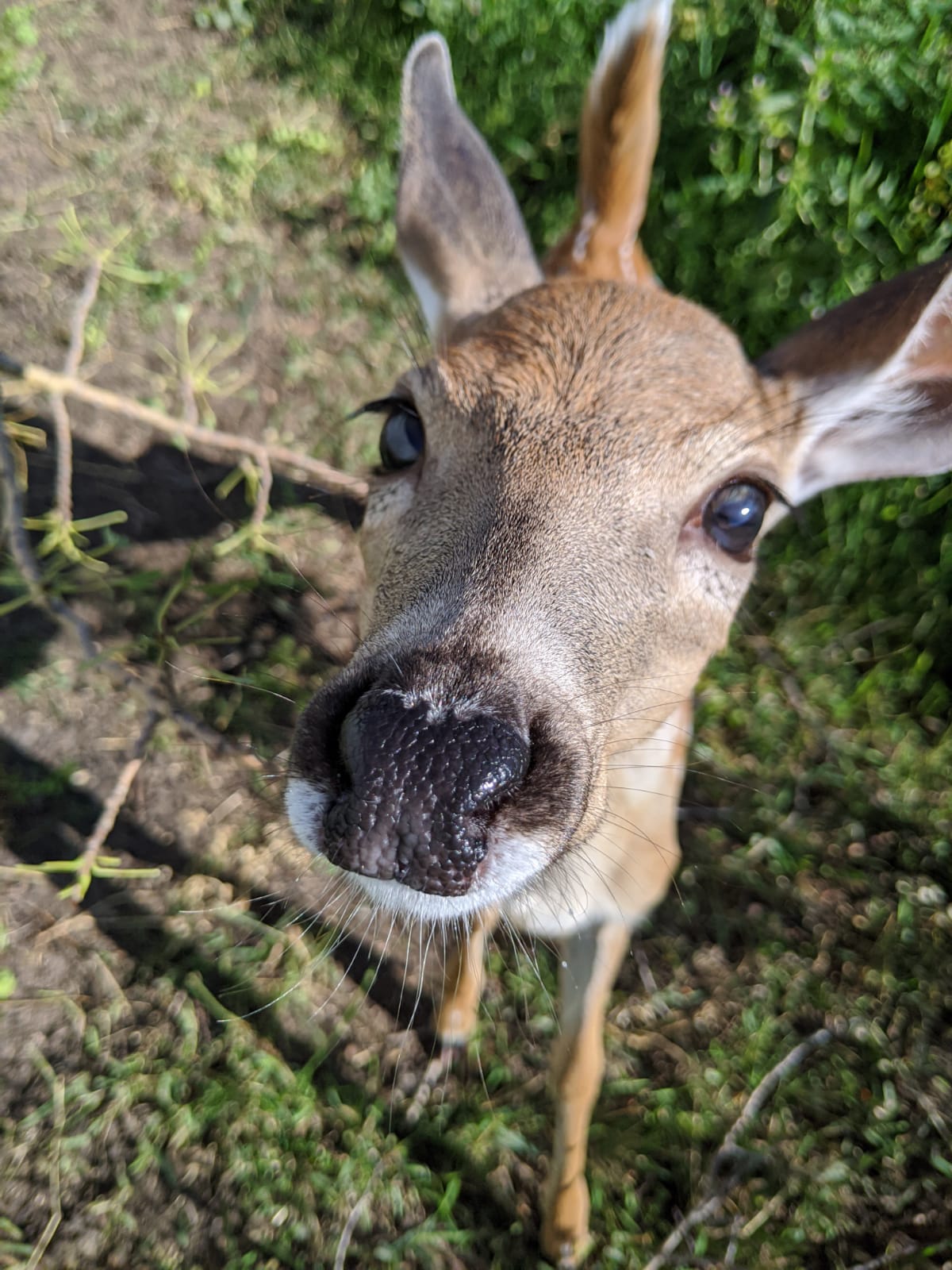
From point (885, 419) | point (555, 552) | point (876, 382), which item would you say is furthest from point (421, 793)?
point (885, 419)

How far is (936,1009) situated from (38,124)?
6498 millimetres

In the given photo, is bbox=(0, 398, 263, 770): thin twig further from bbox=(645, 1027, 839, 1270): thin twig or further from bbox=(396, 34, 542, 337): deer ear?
bbox=(645, 1027, 839, 1270): thin twig

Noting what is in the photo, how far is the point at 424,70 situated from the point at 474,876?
8.61 feet

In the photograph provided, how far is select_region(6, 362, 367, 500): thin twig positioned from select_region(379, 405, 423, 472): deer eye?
1.58 metres

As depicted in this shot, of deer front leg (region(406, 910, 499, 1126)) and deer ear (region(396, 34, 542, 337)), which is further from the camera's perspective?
deer front leg (region(406, 910, 499, 1126))

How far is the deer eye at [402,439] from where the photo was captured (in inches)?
94.0

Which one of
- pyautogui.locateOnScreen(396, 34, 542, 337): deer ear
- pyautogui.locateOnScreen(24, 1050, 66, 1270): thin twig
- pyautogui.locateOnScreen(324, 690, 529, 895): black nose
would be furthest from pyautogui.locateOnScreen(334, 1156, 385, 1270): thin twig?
pyautogui.locateOnScreen(396, 34, 542, 337): deer ear

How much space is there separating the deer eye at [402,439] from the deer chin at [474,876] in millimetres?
1062

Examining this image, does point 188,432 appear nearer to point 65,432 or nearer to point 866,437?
point 65,432

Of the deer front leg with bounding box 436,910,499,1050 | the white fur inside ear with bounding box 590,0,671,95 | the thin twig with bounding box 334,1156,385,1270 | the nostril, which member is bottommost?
the thin twig with bounding box 334,1156,385,1270

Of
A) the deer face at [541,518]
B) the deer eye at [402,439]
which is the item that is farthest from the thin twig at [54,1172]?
the deer eye at [402,439]

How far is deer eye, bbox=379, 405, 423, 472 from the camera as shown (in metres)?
2.39

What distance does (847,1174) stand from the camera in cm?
328

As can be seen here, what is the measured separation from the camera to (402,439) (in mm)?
2396
